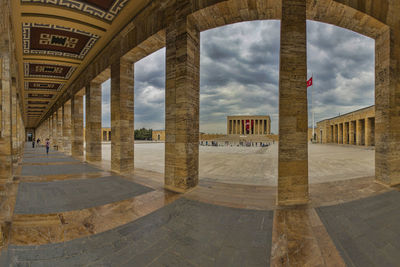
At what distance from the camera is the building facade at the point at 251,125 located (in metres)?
68.9

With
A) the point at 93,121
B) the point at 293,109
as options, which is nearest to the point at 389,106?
the point at 293,109

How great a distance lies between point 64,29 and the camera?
823cm

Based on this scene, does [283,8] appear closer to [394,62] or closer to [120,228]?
[394,62]

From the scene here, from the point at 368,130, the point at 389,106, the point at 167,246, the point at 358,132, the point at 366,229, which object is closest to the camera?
the point at 167,246

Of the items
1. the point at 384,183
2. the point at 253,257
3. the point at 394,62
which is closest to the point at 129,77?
the point at 253,257

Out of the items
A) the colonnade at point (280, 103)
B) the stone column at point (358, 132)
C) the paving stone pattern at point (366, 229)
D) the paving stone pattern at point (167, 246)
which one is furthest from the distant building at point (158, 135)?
the paving stone pattern at point (366, 229)

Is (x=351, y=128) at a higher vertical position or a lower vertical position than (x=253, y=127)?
lower

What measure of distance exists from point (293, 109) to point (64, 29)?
10960 mm

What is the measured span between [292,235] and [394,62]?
7.34 metres

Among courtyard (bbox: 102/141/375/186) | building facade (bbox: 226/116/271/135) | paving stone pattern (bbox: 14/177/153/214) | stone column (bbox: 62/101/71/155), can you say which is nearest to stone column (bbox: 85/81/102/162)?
courtyard (bbox: 102/141/375/186)

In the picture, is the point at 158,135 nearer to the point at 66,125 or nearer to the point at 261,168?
the point at 66,125

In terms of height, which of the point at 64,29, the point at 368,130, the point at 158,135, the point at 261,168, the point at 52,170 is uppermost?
the point at 64,29

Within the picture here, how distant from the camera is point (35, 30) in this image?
8.30 meters

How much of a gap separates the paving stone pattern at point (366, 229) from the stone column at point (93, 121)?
12351 mm
